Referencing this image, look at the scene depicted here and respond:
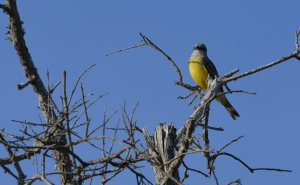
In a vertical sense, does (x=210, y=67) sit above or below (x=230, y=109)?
above

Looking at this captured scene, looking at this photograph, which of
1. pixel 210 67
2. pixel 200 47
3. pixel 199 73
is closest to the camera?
pixel 199 73

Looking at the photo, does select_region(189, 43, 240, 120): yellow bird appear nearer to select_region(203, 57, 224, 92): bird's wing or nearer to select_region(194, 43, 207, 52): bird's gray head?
select_region(203, 57, 224, 92): bird's wing

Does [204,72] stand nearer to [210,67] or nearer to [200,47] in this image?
[210,67]

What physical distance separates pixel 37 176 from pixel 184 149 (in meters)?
1.10

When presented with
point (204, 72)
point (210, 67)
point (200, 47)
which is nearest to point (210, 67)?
point (210, 67)

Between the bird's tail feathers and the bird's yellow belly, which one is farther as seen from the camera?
the bird's yellow belly

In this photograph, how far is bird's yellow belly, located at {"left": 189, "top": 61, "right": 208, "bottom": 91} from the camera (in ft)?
37.0

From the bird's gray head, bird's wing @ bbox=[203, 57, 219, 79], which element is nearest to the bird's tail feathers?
bird's wing @ bbox=[203, 57, 219, 79]

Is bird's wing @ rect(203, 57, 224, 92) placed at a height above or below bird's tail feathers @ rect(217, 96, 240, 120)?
above

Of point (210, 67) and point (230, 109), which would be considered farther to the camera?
point (210, 67)

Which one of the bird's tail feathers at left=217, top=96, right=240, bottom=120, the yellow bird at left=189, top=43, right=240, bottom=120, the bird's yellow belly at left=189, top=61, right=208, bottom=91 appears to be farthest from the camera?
the bird's yellow belly at left=189, top=61, right=208, bottom=91

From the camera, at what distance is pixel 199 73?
11.4 metres

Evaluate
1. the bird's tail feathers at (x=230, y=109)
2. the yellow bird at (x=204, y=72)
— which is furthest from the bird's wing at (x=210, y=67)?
the bird's tail feathers at (x=230, y=109)

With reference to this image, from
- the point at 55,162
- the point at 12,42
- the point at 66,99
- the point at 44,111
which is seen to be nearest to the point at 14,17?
the point at 12,42
